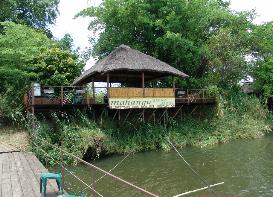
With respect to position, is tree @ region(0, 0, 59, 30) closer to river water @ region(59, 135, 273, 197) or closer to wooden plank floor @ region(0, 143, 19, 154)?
wooden plank floor @ region(0, 143, 19, 154)

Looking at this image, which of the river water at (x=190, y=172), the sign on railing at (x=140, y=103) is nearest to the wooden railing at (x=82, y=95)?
the sign on railing at (x=140, y=103)

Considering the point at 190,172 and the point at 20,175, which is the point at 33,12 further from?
the point at 20,175

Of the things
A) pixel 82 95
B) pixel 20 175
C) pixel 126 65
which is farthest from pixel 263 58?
pixel 20 175

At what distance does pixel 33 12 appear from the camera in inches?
1398

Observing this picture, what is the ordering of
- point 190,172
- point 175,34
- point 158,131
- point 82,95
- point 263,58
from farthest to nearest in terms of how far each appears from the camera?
1. point 263,58
2. point 175,34
3. point 158,131
4. point 82,95
5. point 190,172

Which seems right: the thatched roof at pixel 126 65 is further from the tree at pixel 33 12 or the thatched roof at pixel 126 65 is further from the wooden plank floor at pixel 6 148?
the tree at pixel 33 12

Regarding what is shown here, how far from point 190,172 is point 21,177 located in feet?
20.3

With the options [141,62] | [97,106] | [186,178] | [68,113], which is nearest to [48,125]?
[68,113]

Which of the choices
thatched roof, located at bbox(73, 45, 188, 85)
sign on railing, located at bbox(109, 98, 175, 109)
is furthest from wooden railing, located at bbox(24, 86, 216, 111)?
thatched roof, located at bbox(73, 45, 188, 85)

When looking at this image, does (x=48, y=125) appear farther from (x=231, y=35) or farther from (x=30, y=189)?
(x=231, y=35)

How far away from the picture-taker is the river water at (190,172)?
10.3 metres

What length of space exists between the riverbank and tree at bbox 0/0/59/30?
717 inches

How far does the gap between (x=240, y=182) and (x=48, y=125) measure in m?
9.46

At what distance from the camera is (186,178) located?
11625 millimetres
